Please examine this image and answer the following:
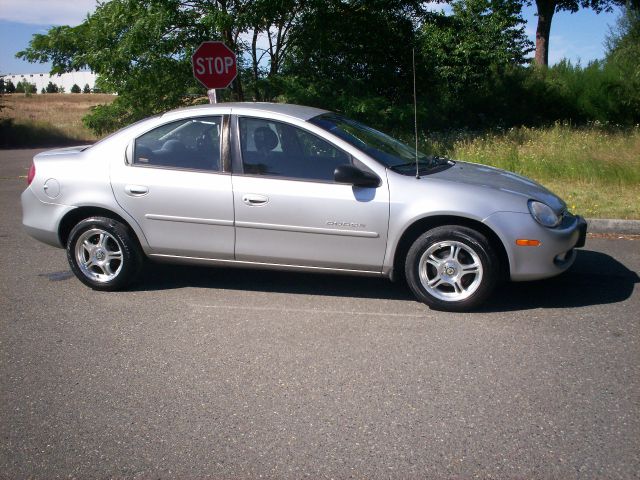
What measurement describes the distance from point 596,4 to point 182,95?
22182mm

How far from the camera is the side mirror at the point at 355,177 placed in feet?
17.0

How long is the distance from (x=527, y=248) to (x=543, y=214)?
1.08 feet

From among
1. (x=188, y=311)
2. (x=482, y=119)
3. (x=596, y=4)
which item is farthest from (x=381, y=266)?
(x=596, y=4)

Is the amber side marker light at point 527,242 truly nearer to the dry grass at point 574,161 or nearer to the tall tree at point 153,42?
the dry grass at point 574,161

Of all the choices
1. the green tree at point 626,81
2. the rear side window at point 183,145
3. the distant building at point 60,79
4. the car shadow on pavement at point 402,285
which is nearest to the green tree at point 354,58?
the green tree at point 626,81

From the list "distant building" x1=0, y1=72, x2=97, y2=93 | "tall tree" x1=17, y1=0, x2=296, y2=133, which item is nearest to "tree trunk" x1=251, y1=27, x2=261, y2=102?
"tall tree" x1=17, y1=0, x2=296, y2=133

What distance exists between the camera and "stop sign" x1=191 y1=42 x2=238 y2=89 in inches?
424

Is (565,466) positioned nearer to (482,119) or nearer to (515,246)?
(515,246)

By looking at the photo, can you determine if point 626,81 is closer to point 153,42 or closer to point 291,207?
point 153,42

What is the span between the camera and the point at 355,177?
521 cm

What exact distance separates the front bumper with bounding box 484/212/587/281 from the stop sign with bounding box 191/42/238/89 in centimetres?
683

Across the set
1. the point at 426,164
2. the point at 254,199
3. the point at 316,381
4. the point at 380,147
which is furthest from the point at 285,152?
the point at 316,381

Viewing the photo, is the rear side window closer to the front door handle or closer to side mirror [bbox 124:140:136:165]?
side mirror [bbox 124:140:136:165]

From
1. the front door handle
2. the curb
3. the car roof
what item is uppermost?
the car roof
